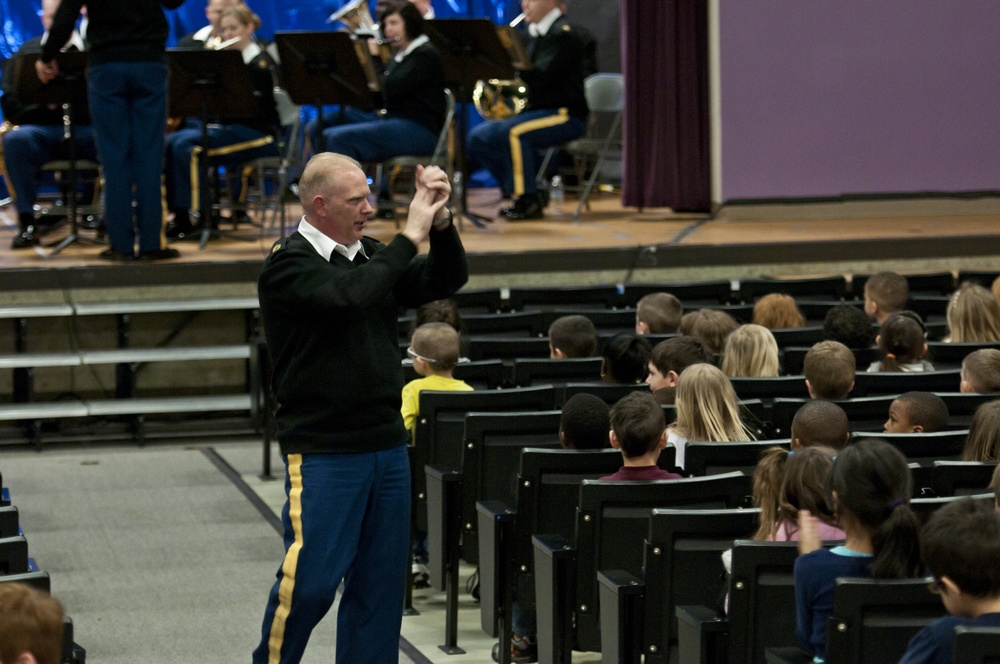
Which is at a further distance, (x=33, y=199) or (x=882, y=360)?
(x=33, y=199)

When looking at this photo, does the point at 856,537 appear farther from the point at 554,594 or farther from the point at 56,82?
the point at 56,82

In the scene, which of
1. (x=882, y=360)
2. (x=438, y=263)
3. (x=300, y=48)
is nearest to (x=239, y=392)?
(x=300, y=48)

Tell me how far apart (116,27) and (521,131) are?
134 inches

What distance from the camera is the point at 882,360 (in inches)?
230

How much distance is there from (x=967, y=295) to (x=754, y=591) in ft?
10.9

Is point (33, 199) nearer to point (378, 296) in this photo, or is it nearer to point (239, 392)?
point (239, 392)

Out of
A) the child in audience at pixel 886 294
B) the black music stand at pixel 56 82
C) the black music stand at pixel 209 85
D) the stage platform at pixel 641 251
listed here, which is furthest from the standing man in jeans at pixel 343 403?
the black music stand at pixel 56 82

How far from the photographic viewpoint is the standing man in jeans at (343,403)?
3535 millimetres

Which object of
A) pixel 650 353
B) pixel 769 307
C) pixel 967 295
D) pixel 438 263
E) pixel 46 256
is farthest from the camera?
pixel 46 256

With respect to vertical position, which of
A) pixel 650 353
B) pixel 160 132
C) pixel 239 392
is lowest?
pixel 239 392

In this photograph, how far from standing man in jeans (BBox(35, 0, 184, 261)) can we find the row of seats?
14.5 feet

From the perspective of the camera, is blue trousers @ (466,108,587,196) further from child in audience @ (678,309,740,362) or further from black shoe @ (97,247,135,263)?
child in audience @ (678,309,740,362)

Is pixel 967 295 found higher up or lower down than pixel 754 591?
higher up

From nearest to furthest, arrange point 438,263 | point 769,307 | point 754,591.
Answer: point 754,591 → point 438,263 → point 769,307
